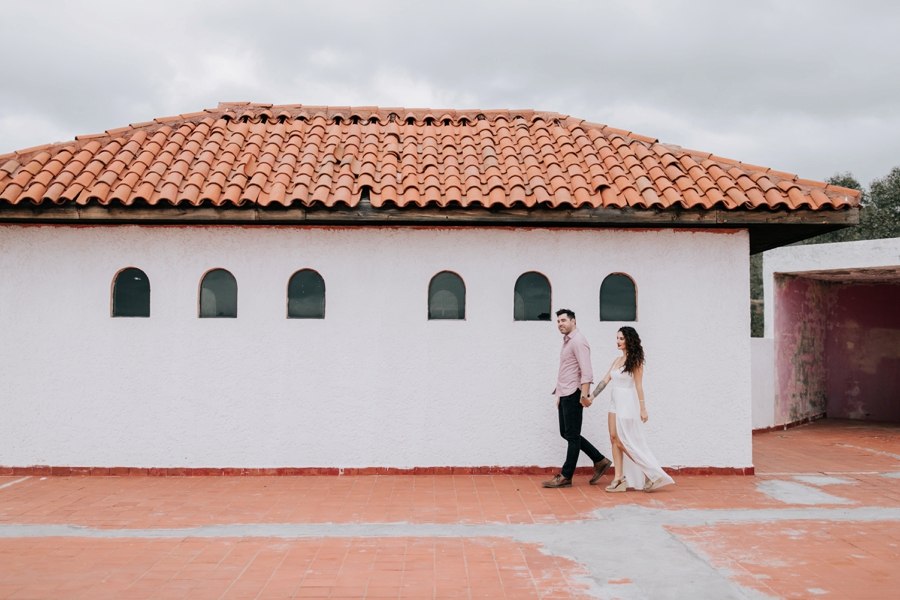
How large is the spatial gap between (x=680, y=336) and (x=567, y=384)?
1.82 metres

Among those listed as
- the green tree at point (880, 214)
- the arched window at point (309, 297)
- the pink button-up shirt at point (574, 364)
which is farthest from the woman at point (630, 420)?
the green tree at point (880, 214)

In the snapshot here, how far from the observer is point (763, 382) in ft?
44.5

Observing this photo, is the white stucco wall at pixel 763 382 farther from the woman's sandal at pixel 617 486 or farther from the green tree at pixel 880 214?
the green tree at pixel 880 214

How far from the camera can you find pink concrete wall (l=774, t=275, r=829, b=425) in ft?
46.6

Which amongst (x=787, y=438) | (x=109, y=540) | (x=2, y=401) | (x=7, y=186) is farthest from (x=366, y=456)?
(x=787, y=438)

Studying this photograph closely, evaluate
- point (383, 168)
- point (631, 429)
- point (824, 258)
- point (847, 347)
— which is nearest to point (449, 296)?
point (383, 168)

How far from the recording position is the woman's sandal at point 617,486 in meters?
7.53

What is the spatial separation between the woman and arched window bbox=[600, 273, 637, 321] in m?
0.98

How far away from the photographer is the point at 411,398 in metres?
8.30

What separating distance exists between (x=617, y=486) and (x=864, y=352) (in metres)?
11.4

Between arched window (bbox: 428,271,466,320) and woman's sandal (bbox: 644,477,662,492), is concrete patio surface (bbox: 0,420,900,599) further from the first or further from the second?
arched window (bbox: 428,271,466,320)

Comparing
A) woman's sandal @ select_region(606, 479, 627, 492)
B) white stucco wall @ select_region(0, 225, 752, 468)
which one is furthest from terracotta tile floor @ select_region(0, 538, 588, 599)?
white stucco wall @ select_region(0, 225, 752, 468)

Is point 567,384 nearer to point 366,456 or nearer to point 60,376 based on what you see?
point 366,456

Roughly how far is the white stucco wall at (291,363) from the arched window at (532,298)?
11cm
